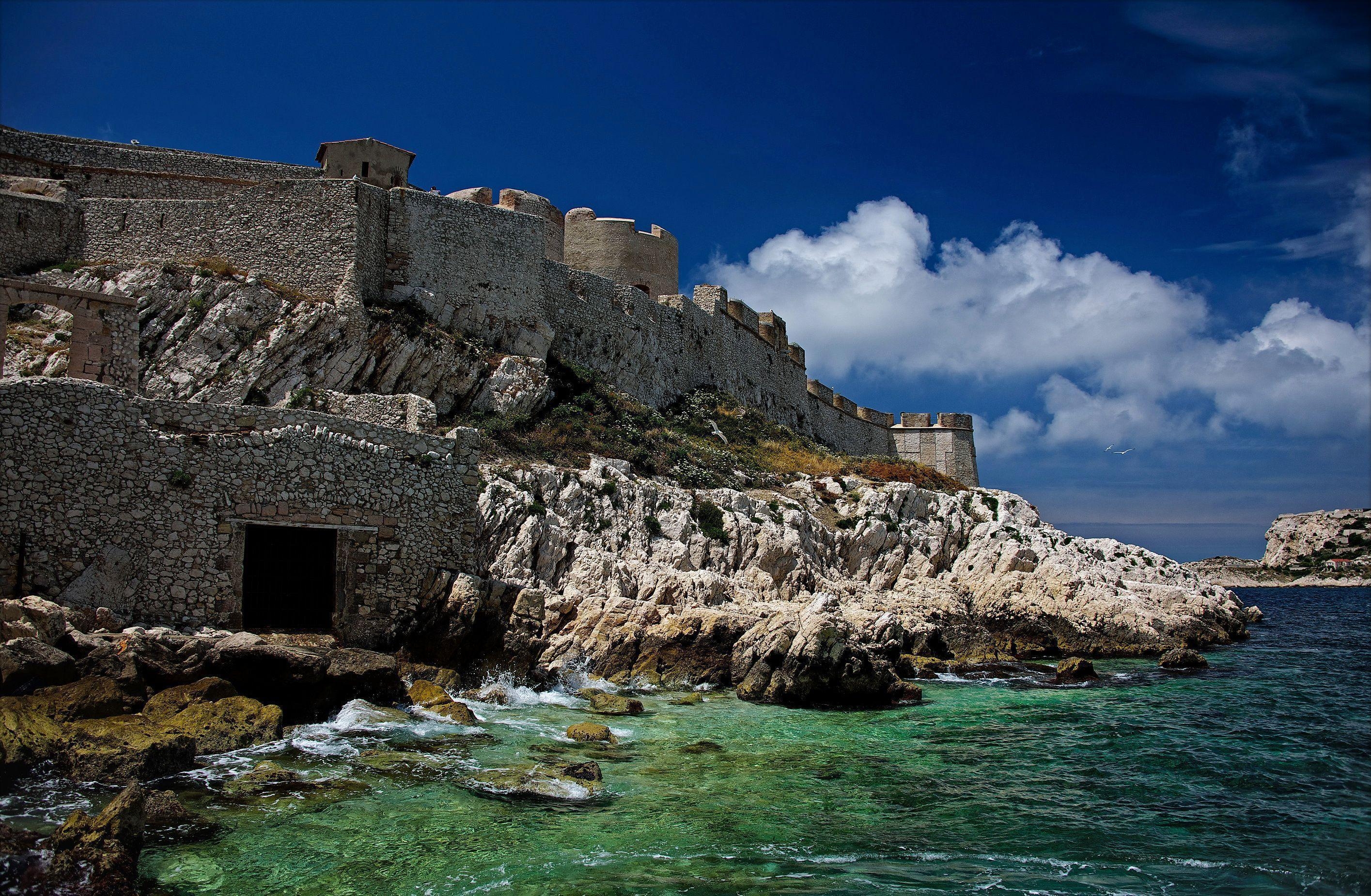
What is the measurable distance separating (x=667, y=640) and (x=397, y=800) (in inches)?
320

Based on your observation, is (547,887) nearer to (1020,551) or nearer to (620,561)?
(620,561)

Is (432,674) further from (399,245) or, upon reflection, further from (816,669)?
(399,245)

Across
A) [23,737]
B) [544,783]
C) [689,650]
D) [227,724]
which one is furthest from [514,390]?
[23,737]

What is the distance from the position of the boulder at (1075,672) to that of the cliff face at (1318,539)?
2536 inches

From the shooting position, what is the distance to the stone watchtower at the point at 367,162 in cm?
2612

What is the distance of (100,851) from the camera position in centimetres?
603

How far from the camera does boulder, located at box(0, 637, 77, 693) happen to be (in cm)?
898

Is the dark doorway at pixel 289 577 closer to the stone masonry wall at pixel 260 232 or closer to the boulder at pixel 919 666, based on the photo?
the stone masonry wall at pixel 260 232

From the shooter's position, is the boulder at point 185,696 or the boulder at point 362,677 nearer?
the boulder at point 185,696

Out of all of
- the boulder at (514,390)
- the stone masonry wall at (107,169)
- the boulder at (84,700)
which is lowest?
the boulder at (84,700)

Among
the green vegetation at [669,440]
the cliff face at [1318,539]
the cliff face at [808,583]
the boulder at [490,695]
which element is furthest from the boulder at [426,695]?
the cliff face at [1318,539]

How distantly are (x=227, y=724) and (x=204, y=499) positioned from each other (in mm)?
3933

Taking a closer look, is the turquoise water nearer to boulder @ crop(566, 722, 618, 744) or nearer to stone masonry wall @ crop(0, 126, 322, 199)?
boulder @ crop(566, 722, 618, 744)

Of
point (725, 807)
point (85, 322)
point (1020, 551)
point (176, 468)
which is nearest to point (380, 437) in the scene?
point (176, 468)
